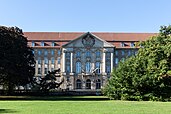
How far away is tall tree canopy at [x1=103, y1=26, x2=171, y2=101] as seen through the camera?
4238 centimetres

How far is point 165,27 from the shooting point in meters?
44.5

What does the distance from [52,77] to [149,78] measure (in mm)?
31314

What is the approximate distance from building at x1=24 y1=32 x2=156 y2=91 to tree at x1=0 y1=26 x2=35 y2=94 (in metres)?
53.4

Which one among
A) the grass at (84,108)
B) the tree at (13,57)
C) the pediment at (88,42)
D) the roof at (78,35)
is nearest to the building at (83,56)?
the pediment at (88,42)

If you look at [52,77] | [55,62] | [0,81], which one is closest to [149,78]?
[0,81]

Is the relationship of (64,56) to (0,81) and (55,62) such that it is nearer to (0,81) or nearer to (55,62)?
(55,62)

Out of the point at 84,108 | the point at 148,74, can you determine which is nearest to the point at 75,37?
the point at 148,74

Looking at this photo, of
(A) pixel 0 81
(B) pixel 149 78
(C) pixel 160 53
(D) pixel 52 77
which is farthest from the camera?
(D) pixel 52 77

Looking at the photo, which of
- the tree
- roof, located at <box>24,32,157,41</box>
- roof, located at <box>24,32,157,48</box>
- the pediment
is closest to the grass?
the tree

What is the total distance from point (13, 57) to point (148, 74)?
1862 centimetres

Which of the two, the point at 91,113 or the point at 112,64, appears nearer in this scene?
the point at 91,113

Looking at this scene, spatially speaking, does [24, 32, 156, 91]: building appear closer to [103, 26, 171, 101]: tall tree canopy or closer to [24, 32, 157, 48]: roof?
[24, 32, 157, 48]: roof

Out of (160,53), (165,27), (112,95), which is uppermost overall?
(165,27)

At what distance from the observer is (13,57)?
5038cm
